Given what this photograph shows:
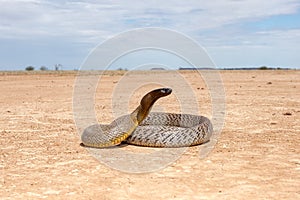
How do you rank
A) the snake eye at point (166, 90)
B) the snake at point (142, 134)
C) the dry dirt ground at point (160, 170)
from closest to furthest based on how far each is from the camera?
the dry dirt ground at point (160, 170)
the snake eye at point (166, 90)
the snake at point (142, 134)

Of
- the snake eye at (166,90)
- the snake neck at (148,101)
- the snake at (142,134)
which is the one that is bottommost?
the snake at (142,134)

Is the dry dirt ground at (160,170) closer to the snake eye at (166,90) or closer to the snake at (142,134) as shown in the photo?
the snake at (142,134)

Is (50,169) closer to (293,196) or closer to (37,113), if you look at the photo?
(293,196)

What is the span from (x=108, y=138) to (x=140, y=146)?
635 mm

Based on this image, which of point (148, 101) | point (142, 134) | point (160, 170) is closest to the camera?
point (160, 170)

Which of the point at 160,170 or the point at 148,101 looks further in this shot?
the point at 148,101


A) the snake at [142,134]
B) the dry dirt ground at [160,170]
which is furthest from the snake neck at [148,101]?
the dry dirt ground at [160,170]

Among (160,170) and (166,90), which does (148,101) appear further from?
(160,170)

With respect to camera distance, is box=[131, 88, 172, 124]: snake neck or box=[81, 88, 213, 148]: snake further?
box=[81, 88, 213, 148]: snake

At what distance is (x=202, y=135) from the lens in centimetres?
800

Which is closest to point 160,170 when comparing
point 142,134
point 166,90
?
point 166,90

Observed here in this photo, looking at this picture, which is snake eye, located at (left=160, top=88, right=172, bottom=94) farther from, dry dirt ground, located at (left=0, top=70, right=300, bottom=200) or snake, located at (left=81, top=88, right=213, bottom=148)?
dry dirt ground, located at (left=0, top=70, right=300, bottom=200)

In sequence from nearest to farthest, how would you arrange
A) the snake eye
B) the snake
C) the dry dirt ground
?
the dry dirt ground
the snake eye
the snake

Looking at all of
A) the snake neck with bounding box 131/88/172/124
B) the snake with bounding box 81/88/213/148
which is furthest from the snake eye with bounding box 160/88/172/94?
the snake with bounding box 81/88/213/148
